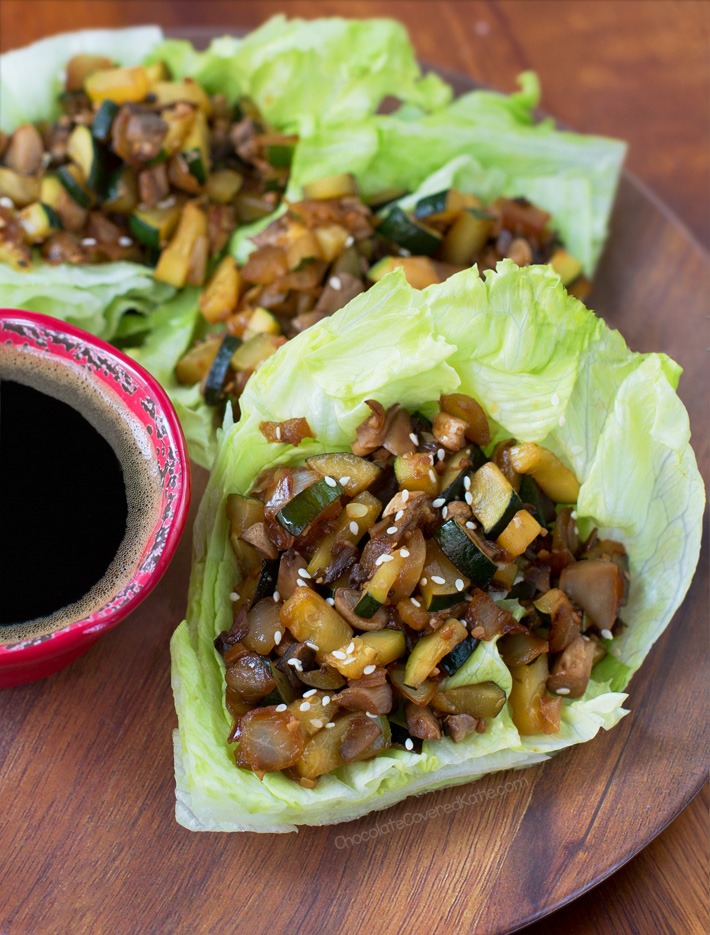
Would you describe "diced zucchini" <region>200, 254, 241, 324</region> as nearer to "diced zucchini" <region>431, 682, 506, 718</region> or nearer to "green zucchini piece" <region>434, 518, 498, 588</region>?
"green zucchini piece" <region>434, 518, 498, 588</region>

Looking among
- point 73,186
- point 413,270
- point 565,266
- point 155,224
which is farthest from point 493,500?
point 73,186

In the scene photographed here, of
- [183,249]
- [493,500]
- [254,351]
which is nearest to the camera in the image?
[493,500]

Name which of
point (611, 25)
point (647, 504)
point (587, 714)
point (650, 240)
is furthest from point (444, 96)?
point (587, 714)

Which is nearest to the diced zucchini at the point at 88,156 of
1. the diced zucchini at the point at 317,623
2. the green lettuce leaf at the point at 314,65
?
the green lettuce leaf at the point at 314,65

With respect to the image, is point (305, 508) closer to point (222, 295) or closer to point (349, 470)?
point (349, 470)

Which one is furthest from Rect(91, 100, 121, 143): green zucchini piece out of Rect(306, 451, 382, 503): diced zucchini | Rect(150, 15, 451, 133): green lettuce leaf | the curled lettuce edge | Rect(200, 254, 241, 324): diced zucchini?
Rect(306, 451, 382, 503): diced zucchini

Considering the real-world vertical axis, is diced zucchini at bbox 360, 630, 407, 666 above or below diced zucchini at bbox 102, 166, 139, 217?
below

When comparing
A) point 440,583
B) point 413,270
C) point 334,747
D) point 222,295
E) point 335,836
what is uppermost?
point 413,270
